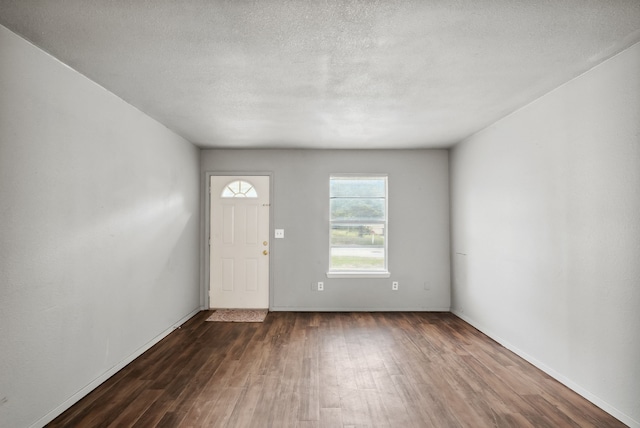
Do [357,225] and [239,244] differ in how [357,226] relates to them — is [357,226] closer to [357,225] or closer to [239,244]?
[357,225]

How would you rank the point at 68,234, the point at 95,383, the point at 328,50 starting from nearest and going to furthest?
the point at 328,50 < the point at 68,234 < the point at 95,383

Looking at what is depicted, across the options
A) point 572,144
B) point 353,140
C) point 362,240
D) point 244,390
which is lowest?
point 244,390

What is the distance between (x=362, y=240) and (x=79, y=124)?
390 centimetres

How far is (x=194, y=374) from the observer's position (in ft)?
10.2

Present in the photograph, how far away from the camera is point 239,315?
509cm

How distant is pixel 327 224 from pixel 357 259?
718 mm

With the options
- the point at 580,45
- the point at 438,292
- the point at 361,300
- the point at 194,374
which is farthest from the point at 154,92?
the point at 438,292

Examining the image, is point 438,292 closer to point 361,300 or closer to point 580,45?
point 361,300

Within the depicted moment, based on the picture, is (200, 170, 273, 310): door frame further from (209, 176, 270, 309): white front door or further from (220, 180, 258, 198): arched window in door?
(220, 180, 258, 198): arched window in door

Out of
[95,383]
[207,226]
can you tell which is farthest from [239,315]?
[95,383]

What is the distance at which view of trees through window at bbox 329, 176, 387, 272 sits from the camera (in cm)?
547

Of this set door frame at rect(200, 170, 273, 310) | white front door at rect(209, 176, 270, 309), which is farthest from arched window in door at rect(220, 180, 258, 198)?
door frame at rect(200, 170, 273, 310)

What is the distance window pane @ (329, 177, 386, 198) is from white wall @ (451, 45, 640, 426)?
159cm

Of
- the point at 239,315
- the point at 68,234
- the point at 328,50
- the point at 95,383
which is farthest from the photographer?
the point at 239,315
